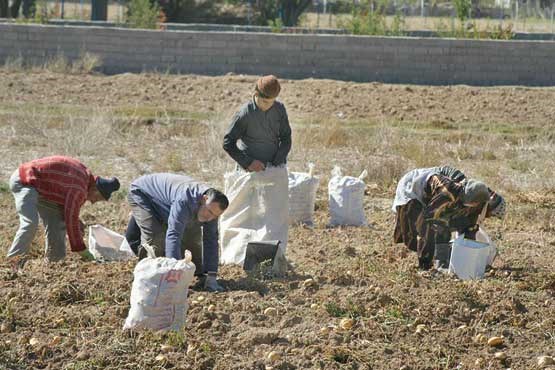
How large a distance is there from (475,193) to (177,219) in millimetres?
2275

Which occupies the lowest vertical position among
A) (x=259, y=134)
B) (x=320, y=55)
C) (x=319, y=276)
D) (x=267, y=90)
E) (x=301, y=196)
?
(x=319, y=276)

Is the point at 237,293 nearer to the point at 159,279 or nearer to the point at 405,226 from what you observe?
the point at 159,279

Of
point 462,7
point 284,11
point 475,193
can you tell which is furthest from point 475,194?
point 284,11

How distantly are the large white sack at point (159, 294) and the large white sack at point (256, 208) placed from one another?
230 centimetres

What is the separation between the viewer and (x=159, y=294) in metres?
6.37

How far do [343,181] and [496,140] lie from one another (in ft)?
20.9

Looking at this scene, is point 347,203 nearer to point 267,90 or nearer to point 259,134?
point 259,134

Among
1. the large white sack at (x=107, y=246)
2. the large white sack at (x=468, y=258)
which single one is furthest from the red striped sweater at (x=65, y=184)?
the large white sack at (x=468, y=258)

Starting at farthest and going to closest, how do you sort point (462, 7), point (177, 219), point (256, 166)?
1. point (462, 7)
2. point (256, 166)
3. point (177, 219)

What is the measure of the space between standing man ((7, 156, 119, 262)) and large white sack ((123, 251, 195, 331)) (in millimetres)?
1690

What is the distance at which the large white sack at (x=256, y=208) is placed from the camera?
885cm

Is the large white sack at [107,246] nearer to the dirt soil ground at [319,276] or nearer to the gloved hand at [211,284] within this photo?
the dirt soil ground at [319,276]

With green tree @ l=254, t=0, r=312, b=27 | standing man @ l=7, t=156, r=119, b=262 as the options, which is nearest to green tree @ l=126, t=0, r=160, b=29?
green tree @ l=254, t=0, r=312, b=27

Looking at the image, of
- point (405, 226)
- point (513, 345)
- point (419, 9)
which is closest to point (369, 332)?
point (513, 345)
